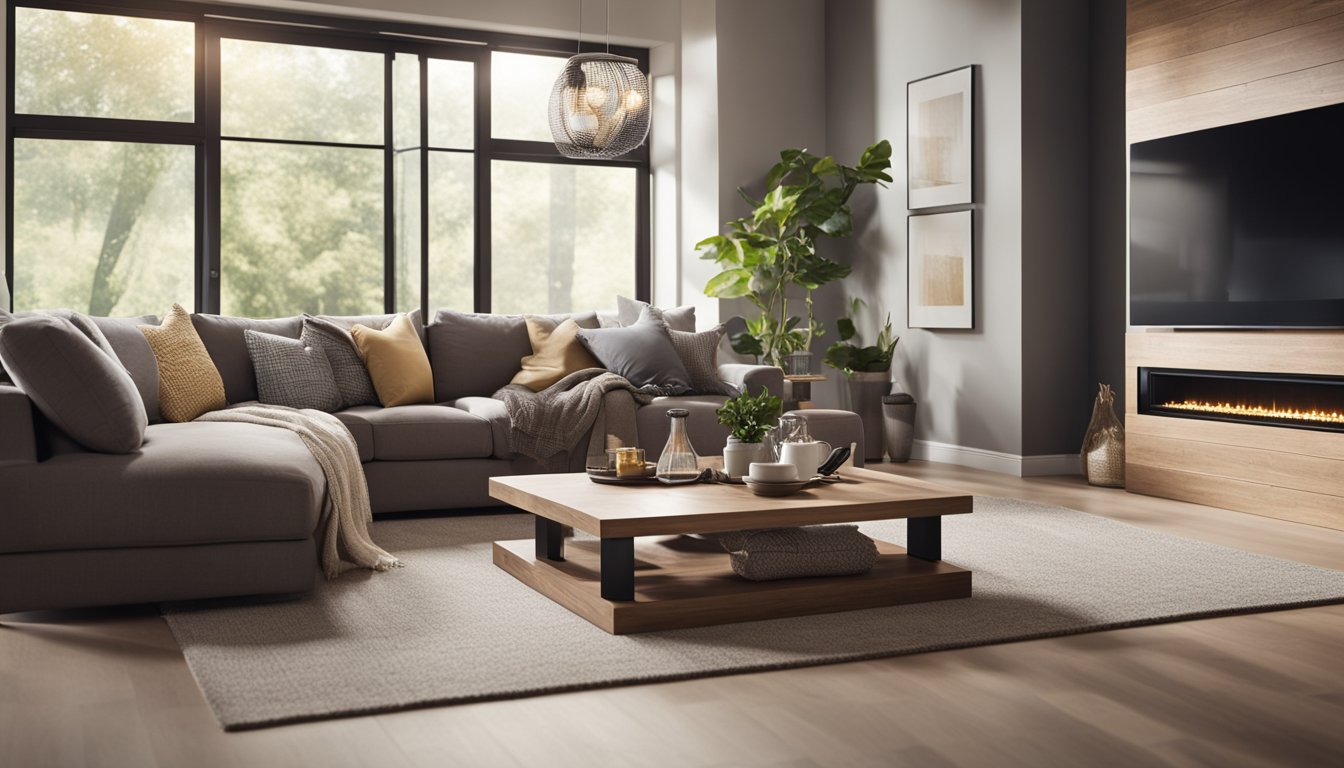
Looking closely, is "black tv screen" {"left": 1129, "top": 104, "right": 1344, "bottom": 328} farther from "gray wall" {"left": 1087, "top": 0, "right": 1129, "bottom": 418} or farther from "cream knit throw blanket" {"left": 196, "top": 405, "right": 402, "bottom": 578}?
"cream knit throw blanket" {"left": 196, "top": 405, "right": 402, "bottom": 578}

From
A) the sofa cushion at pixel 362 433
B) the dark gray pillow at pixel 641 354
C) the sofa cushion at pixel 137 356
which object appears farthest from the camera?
the dark gray pillow at pixel 641 354

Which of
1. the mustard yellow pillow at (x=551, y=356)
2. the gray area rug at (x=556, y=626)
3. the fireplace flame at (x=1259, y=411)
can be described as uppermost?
the mustard yellow pillow at (x=551, y=356)

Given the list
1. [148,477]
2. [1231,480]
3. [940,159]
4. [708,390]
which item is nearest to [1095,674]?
[148,477]

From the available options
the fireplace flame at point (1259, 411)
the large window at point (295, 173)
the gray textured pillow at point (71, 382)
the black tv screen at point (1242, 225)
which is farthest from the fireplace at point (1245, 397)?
the gray textured pillow at point (71, 382)

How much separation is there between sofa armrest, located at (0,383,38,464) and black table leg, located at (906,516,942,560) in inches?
95.4

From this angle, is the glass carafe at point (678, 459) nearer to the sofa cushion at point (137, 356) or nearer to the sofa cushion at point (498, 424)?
the sofa cushion at point (498, 424)

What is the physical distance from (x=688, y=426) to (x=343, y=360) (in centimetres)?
153

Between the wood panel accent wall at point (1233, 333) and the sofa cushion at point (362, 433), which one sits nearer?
the wood panel accent wall at point (1233, 333)

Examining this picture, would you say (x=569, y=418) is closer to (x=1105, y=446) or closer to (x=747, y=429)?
(x=747, y=429)

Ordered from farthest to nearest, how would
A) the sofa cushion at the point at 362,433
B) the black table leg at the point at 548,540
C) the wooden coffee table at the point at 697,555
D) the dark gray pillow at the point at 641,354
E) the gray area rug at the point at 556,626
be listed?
the dark gray pillow at the point at 641,354 → the sofa cushion at the point at 362,433 → the black table leg at the point at 548,540 → the wooden coffee table at the point at 697,555 → the gray area rug at the point at 556,626

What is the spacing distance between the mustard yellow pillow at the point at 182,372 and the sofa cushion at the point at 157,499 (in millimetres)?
1286

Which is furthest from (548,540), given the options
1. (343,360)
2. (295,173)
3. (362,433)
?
(295,173)

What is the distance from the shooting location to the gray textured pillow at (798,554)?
130 inches

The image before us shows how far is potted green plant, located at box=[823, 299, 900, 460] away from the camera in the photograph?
7.06m
